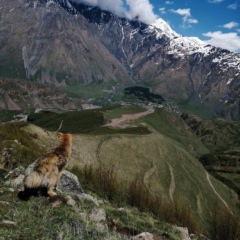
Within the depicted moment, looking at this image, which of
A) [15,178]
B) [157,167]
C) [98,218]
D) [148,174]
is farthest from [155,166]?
[98,218]

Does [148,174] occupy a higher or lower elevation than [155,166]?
lower

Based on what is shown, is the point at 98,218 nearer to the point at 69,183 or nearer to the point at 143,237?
the point at 143,237

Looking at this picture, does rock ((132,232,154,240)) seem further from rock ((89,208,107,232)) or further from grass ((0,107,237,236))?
grass ((0,107,237,236))

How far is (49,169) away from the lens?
16.2 m

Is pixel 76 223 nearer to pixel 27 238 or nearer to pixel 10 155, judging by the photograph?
pixel 27 238

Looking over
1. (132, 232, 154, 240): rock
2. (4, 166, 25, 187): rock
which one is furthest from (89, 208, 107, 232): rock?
(4, 166, 25, 187): rock

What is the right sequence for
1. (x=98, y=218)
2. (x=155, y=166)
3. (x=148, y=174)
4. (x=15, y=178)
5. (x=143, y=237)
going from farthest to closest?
1. (x=155, y=166)
2. (x=148, y=174)
3. (x=15, y=178)
4. (x=98, y=218)
5. (x=143, y=237)

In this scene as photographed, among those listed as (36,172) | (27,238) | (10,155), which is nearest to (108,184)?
(10,155)

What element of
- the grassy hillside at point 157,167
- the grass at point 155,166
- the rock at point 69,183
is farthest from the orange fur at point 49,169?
the grassy hillside at point 157,167

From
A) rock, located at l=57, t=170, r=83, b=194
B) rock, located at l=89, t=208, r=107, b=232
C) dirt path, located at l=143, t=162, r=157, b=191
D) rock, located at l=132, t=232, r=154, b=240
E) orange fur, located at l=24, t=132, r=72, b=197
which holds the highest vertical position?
orange fur, located at l=24, t=132, r=72, b=197

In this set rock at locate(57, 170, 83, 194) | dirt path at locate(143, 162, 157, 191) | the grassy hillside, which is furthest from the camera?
dirt path at locate(143, 162, 157, 191)

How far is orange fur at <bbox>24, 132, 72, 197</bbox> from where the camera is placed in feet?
51.3

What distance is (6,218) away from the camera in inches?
518

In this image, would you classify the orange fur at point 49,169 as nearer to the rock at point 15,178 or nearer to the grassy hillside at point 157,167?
the rock at point 15,178
